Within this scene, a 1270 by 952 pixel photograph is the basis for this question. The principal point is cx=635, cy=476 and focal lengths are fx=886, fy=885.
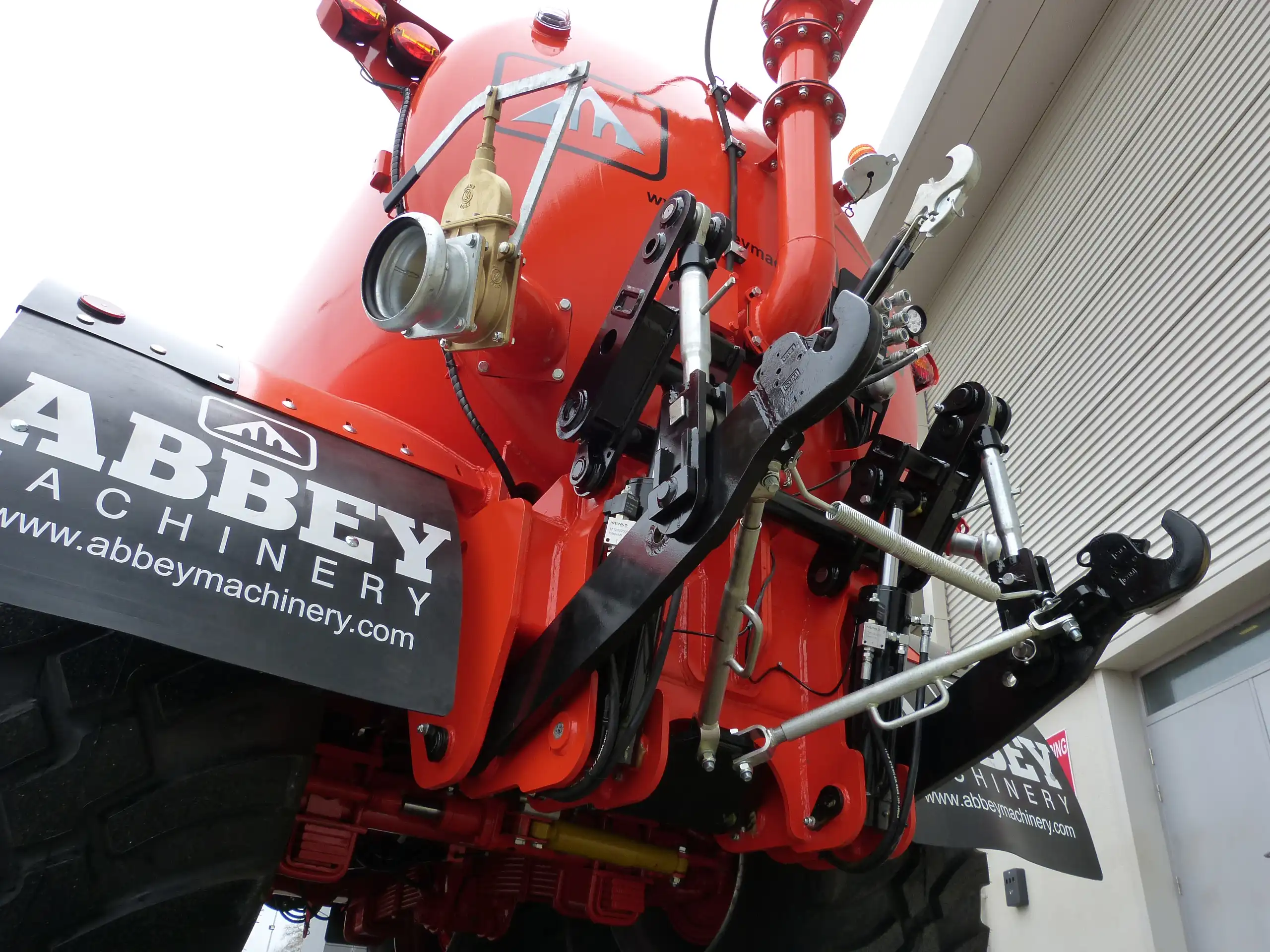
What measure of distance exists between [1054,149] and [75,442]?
6.60 metres

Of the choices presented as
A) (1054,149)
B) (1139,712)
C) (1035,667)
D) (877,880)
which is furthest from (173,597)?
(1054,149)

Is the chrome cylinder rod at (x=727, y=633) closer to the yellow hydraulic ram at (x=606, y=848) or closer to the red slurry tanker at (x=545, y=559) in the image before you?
the red slurry tanker at (x=545, y=559)

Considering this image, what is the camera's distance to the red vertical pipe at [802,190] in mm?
1707

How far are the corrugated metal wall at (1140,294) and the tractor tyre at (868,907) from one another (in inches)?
111

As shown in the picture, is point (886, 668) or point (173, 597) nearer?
point (173, 597)

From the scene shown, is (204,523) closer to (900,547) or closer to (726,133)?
(900,547)

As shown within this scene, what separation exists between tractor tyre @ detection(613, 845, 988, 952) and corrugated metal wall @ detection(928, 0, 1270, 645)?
281cm

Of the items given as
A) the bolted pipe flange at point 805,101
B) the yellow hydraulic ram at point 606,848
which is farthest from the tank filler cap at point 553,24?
the yellow hydraulic ram at point 606,848

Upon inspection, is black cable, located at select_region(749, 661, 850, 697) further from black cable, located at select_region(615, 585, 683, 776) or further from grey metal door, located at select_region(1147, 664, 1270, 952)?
grey metal door, located at select_region(1147, 664, 1270, 952)

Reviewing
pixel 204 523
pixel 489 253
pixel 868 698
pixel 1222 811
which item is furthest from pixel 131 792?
pixel 1222 811

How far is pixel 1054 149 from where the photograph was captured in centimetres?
619

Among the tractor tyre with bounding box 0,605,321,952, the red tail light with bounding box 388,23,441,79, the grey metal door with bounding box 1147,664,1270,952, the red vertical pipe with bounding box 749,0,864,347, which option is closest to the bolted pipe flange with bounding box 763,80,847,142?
the red vertical pipe with bounding box 749,0,864,347

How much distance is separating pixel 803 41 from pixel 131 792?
6.17 ft

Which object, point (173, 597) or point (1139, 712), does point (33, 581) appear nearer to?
point (173, 597)
